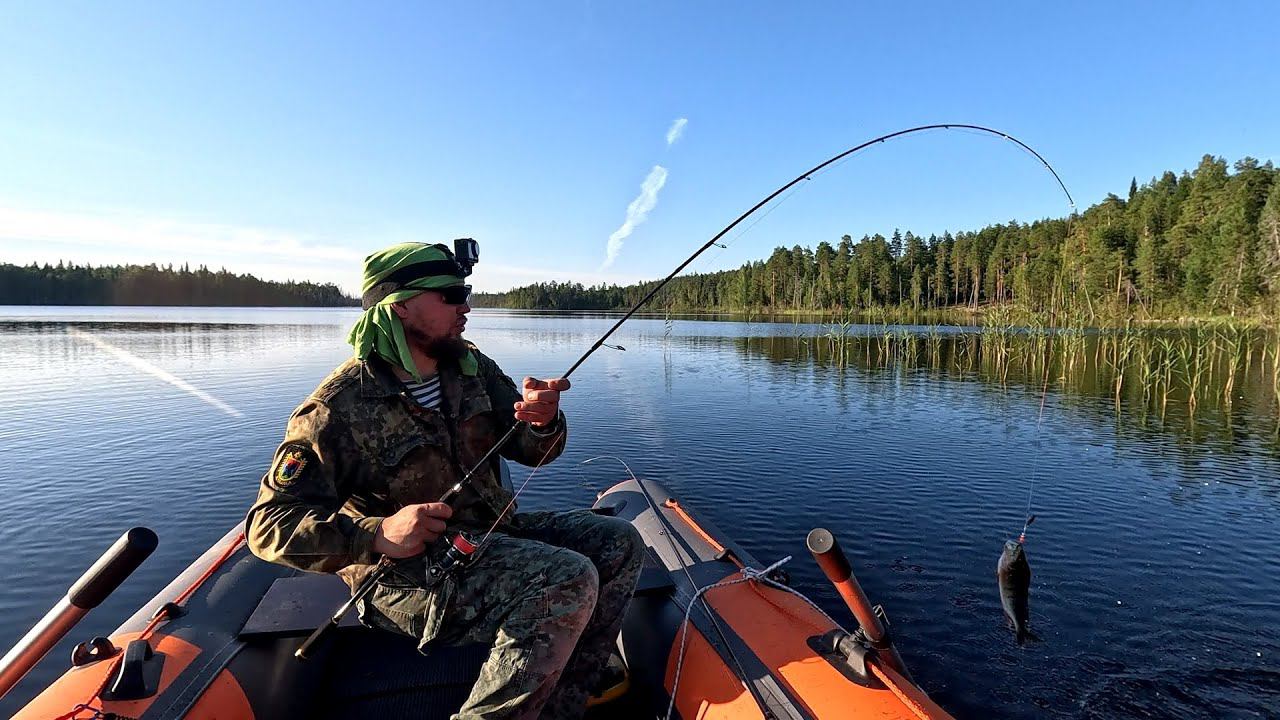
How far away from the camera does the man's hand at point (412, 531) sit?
99.2 inches

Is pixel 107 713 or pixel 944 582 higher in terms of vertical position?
pixel 107 713

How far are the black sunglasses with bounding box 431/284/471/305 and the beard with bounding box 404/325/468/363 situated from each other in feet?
0.59

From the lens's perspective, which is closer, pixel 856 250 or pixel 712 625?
pixel 712 625

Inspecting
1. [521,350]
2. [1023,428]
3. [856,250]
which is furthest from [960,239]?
[1023,428]

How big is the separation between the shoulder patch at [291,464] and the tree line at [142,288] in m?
179

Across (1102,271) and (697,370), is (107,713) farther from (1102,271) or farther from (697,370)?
(1102,271)

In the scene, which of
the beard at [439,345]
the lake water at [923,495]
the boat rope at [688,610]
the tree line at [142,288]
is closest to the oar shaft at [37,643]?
the beard at [439,345]

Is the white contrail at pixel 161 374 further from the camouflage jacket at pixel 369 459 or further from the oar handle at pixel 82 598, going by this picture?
the oar handle at pixel 82 598

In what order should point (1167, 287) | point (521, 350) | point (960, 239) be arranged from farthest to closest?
1. point (960, 239)
2. point (1167, 287)
3. point (521, 350)

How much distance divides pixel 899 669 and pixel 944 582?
4664 mm

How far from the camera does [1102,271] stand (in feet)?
210

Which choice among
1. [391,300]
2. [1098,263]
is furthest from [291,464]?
[1098,263]

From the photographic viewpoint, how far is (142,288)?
15188 cm

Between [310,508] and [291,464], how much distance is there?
0.68 ft
